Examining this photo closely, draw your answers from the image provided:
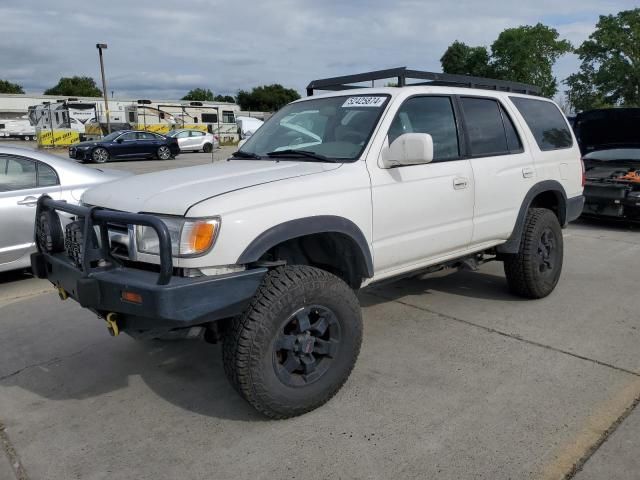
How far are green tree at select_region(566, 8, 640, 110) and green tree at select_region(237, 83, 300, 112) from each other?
61.6m

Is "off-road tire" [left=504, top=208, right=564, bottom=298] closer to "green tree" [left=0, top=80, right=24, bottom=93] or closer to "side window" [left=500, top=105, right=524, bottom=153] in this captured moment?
"side window" [left=500, top=105, right=524, bottom=153]

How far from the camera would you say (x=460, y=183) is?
3.92 meters

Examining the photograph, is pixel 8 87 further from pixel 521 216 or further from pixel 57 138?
pixel 521 216

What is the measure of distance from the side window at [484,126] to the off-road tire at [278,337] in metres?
1.80

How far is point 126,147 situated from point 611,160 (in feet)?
64.7

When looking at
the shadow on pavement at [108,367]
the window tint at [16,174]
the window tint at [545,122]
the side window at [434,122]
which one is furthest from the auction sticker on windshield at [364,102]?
the window tint at [16,174]

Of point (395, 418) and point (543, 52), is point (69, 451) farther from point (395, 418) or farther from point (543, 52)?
point (543, 52)

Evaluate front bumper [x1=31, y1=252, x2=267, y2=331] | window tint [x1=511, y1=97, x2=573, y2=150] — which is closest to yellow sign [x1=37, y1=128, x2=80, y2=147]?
window tint [x1=511, y1=97, x2=573, y2=150]

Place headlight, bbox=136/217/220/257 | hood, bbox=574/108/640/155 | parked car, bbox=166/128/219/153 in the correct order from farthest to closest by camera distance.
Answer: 1. parked car, bbox=166/128/219/153
2. hood, bbox=574/108/640/155
3. headlight, bbox=136/217/220/257

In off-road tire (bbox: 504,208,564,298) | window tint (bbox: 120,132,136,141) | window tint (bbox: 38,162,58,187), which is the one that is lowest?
off-road tire (bbox: 504,208,564,298)

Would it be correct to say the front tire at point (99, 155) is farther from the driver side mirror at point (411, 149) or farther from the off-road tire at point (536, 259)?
the driver side mirror at point (411, 149)

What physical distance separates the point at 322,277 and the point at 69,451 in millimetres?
1563

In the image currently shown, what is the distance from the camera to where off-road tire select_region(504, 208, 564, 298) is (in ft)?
15.3

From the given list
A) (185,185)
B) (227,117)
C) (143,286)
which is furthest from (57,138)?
(143,286)
